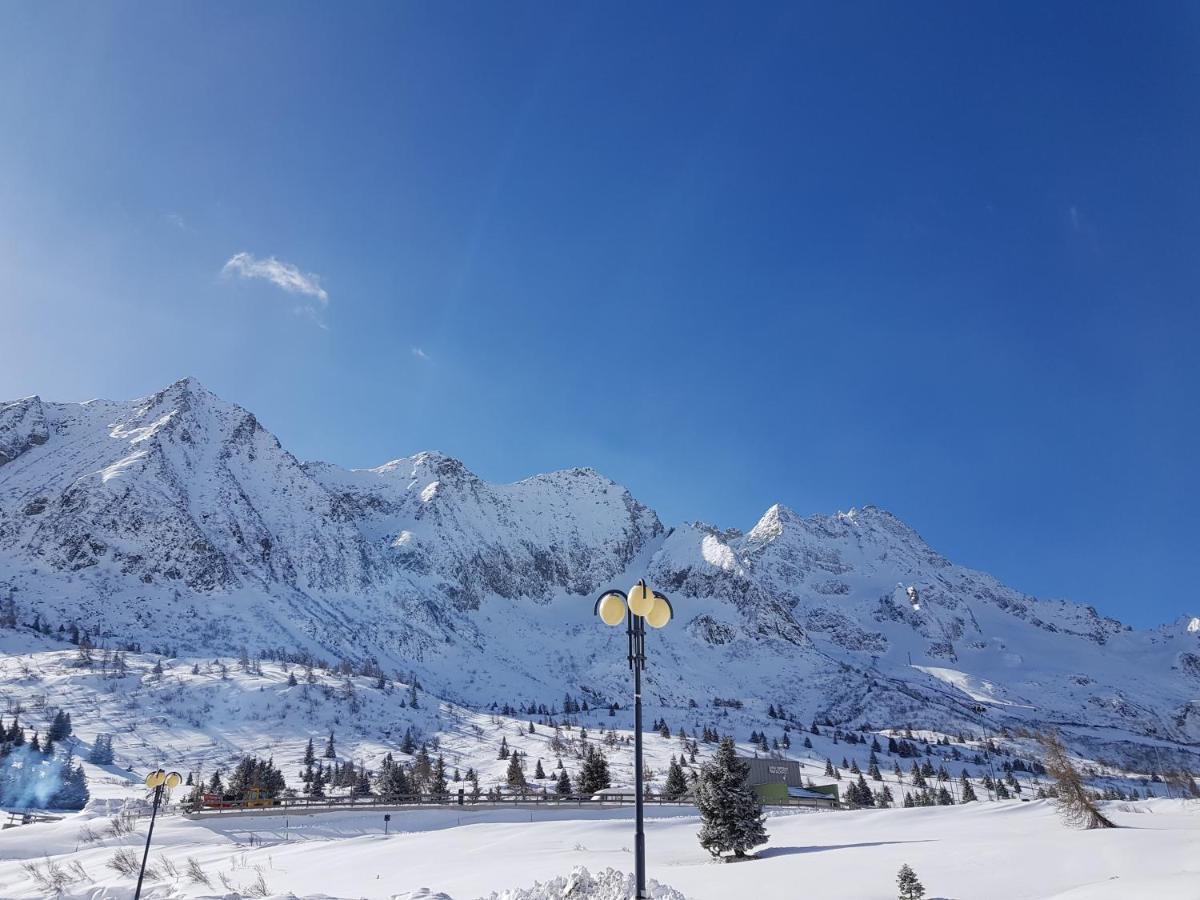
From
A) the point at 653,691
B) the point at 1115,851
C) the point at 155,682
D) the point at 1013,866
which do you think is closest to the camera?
the point at 1013,866

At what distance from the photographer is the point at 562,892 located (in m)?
11.0

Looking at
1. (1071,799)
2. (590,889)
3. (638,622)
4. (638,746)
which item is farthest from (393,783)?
(638,746)

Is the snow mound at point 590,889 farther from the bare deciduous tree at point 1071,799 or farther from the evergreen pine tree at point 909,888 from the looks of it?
the bare deciduous tree at point 1071,799

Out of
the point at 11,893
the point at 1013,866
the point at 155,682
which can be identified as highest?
the point at 155,682

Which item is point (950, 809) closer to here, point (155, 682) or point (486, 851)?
point (486, 851)

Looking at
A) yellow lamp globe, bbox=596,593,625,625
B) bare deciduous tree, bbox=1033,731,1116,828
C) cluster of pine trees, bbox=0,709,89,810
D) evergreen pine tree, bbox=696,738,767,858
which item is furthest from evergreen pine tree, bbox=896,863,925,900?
cluster of pine trees, bbox=0,709,89,810

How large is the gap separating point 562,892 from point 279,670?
135 metres

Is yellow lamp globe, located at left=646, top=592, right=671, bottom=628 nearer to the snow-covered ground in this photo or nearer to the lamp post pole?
the lamp post pole

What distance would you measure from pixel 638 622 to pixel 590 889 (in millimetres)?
4273

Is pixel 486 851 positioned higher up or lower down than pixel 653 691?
lower down

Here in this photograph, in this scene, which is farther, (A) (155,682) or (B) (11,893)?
A: (A) (155,682)

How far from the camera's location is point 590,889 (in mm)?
10945

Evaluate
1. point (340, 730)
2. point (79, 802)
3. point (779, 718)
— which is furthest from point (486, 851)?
point (779, 718)

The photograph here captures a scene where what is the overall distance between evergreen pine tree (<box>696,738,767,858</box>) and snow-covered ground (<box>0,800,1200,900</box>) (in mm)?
816
